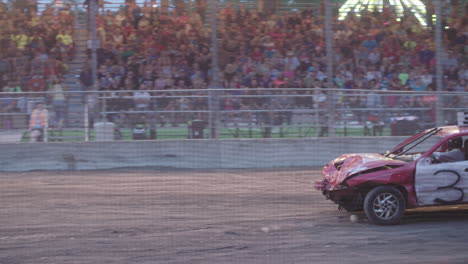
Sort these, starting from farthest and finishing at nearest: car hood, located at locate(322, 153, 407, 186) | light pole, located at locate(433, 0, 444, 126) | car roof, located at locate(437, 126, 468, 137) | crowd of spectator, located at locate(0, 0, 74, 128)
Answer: light pole, located at locate(433, 0, 444, 126), crowd of spectator, located at locate(0, 0, 74, 128), car roof, located at locate(437, 126, 468, 137), car hood, located at locate(322, 153, 407, 186)

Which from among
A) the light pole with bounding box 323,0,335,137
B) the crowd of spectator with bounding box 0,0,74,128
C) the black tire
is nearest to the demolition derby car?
the black tire

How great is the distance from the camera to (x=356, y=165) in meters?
7.66

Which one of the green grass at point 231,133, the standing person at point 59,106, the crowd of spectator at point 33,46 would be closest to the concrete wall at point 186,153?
the green grass at point 231,133

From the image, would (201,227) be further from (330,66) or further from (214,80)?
(330,66)

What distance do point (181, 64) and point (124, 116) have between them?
230cm

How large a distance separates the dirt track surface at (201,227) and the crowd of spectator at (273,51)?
3.26m

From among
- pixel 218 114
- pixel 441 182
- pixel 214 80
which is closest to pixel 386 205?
pixel 441 182

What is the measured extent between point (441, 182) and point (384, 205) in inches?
29.2

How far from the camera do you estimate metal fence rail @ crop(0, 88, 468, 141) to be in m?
12.2

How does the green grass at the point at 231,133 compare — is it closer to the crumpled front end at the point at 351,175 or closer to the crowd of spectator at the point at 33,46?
the crowd of spectator at the point at 33,46

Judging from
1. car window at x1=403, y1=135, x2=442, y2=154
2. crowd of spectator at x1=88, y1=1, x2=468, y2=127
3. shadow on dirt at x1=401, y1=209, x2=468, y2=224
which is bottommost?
shadow on dirt at x1=401, y1=209, x2=468, y2=224

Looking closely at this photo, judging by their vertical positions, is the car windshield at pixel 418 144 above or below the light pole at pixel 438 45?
below

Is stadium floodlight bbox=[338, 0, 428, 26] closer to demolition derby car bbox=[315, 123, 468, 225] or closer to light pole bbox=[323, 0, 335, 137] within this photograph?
light pole bbox=[323, 0, 335, 137]

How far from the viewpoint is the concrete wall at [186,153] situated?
482 inches
